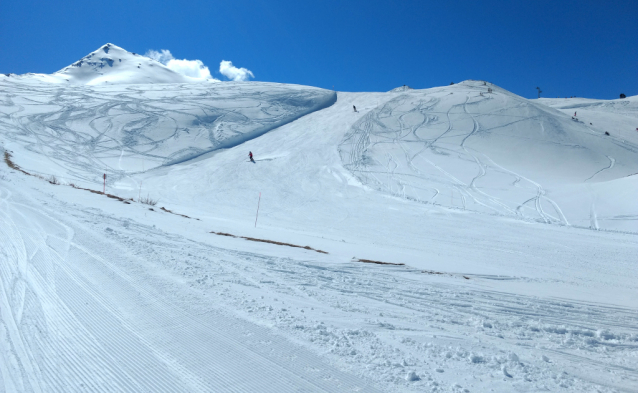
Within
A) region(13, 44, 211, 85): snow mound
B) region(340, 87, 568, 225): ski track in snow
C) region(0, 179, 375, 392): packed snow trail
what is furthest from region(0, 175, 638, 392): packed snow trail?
region(13, 44, 211, 85): snow mound

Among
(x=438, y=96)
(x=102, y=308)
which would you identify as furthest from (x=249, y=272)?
(x=438, y=96)

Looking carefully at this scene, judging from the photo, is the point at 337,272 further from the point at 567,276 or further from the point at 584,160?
the point at 584,160

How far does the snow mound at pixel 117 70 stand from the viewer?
9781 cm

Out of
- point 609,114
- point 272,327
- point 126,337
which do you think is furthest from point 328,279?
point 609,114

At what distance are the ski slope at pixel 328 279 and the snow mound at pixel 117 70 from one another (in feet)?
277

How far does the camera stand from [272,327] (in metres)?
4.32

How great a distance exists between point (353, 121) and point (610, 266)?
2873 centimetres

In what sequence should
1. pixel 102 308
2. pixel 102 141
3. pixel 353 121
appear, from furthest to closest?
pixel 353 121 < pixel 102 141 < pixel 102 308

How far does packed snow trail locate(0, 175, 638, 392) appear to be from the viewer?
3.41m

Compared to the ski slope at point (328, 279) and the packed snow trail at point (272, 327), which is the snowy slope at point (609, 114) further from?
the packed snow trail at point (272, 327)

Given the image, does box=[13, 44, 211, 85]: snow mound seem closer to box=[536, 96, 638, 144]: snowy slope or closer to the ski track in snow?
the ski track in snow

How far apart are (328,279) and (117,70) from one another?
5119 inches

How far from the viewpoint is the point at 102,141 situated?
31.2 metres

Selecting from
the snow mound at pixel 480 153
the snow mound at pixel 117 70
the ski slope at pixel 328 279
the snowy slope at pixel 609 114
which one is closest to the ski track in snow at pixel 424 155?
the snow mound at pixel 480 153
